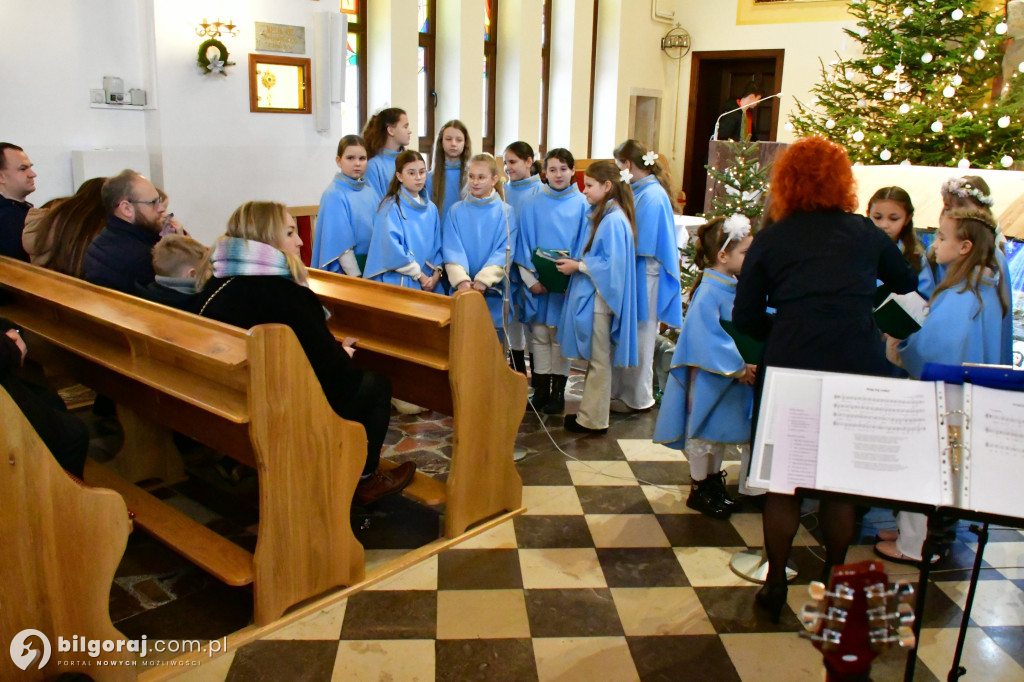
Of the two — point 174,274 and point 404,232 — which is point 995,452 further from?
point 404,232

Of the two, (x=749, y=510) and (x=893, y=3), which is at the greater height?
(x=893, y=3)

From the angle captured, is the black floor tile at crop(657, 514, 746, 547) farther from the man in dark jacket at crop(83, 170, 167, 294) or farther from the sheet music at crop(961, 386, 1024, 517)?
the man in dark jacket at crop(83, 170, 167, 294)

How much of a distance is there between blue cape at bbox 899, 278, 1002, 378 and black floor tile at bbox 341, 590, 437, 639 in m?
1.90

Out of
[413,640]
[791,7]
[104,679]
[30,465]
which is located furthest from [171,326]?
[791,7]

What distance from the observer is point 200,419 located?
3.05m

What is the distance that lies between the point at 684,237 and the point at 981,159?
244cm

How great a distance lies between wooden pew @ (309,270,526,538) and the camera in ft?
10.2

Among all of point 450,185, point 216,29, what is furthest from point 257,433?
point 216,29

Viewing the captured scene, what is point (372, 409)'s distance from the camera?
3199 millimetres

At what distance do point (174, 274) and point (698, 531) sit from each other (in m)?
2.31

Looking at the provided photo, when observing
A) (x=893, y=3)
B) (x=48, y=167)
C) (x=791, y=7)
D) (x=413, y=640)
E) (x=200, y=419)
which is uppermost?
(x=791, y=7)

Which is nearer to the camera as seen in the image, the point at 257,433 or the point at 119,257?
the point at 257,433

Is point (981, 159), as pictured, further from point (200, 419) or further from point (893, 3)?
point (200, 419)

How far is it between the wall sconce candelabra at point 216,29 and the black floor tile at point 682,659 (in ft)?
17.8
